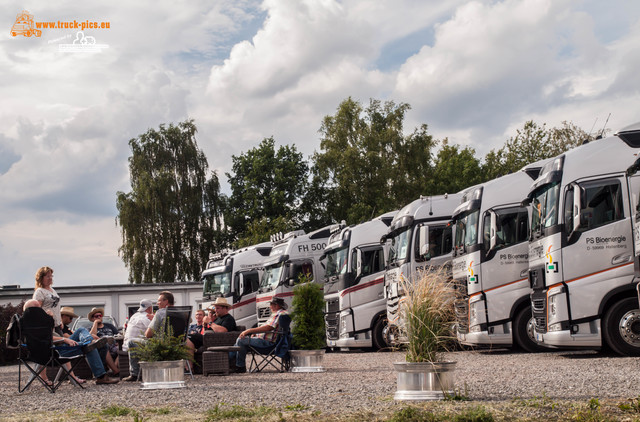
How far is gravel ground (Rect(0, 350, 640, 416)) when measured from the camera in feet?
26.4

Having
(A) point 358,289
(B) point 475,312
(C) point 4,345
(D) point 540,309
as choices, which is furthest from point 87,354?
(C) point 4,345

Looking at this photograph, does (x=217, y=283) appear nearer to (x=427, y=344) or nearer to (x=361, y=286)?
(x=361, y=286)

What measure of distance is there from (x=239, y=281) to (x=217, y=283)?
51.1 inches

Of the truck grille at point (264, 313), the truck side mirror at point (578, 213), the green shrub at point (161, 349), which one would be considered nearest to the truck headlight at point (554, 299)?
the truck side mirror at point (578, 213)

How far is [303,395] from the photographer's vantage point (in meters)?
8.95

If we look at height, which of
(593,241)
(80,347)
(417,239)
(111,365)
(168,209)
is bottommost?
(111,365)

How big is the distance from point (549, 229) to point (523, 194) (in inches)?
119

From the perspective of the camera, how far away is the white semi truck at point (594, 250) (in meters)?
12.4

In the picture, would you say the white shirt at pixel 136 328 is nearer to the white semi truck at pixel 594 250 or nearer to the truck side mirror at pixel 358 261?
the white semi truck at pixel 594 250

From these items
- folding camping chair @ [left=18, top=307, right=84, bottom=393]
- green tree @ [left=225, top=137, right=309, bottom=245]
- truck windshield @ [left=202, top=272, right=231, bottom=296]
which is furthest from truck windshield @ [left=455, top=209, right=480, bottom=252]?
green tree @ [left=225, top=137, right=309, bottom=245]

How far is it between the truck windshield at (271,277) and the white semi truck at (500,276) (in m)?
9.89

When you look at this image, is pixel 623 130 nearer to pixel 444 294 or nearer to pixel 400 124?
pixel 444 294

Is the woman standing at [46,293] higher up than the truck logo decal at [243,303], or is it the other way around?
the truck logo decal at [243,303]

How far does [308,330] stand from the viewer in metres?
13.8
